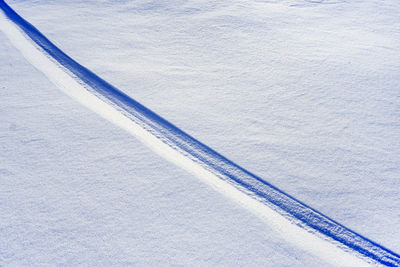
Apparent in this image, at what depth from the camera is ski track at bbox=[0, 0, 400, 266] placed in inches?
78.1

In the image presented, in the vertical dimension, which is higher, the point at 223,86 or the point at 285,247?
the point at 223,86

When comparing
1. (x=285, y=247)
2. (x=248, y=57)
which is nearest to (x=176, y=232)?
(x=285, y=247)

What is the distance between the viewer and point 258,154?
102 inches

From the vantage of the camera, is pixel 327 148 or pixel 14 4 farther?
pixel 14 4

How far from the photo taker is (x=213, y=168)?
2.48 m

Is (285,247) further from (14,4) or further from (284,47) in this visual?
(14,4)

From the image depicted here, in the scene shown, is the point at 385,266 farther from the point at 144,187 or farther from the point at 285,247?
the point at 144,187

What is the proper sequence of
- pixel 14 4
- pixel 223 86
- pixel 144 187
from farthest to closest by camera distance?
1. pixel 14 4
2. pixel 223 86
3. pixel 144 187

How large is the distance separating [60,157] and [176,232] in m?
1.25

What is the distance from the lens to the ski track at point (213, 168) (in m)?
1.98

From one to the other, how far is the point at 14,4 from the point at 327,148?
539 centimetres

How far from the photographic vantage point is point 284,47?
381cm

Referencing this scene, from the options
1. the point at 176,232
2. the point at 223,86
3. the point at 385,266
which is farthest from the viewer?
the point at 223,86

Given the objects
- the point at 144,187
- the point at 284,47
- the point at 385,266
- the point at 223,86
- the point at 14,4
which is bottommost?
the point at 385,266
